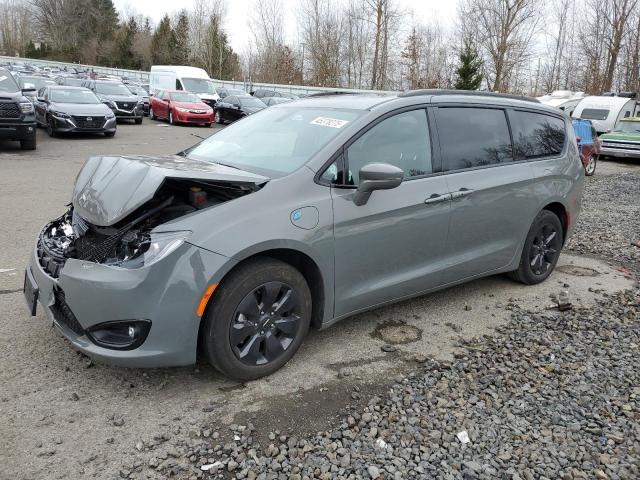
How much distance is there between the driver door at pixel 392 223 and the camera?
3.53 metres

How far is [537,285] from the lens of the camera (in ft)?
17.4

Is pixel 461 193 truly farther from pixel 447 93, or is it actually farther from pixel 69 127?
pixel 69 127

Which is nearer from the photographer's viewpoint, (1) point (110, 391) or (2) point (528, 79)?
(1) point (110, 391)

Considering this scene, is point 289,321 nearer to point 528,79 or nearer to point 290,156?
point 290,156

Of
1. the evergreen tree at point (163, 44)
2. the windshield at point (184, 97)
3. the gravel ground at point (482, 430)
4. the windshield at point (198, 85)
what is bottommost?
the gravel ground at point (482, 430)

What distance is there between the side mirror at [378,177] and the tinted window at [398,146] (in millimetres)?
161

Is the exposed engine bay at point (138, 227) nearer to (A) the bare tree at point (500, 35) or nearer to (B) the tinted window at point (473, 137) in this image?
(B) the tinted window at point (473, 137)

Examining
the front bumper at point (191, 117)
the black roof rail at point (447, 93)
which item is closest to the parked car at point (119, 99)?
the front bumper at point (191, 117)

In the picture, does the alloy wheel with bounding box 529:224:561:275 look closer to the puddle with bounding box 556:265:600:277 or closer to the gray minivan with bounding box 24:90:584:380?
the gray minivan with bounding box 24:90:584:380

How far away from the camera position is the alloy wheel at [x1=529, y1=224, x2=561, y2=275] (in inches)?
201

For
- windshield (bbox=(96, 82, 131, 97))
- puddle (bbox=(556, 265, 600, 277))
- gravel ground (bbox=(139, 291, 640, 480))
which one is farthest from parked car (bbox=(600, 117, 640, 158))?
windshield (bbox=(96, 82, 131, 97))

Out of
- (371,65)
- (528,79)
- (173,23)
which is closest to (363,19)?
(371,65)

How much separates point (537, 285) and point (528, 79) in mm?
44506

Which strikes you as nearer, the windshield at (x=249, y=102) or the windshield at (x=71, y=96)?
the windshield at (x=71, y=96)
